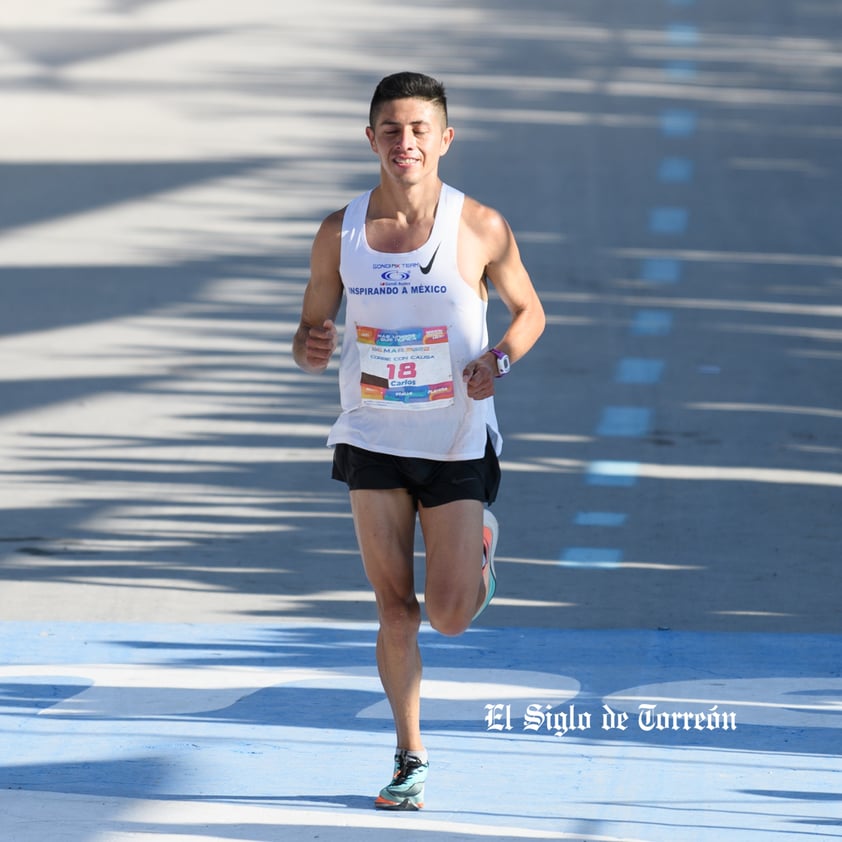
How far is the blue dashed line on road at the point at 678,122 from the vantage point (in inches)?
683

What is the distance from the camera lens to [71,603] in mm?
7242

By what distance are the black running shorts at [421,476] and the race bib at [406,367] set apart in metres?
0.16

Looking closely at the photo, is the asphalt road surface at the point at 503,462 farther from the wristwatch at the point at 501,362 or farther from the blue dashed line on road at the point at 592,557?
the wristwatch at the point at 501,362

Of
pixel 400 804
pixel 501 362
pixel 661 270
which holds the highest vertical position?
pixel 661 270

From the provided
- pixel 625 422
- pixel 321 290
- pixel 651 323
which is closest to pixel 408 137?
pixel 321 290

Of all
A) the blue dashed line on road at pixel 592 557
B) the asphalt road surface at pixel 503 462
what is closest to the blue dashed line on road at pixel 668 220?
the asphalt road surface at pixel 503 462

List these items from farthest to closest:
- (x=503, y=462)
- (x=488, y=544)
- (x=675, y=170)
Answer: (x=675, y=170)
(x=503, y=462)
(x=488, y=544)

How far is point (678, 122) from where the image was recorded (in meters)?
17.8

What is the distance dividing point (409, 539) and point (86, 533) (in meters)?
3.42

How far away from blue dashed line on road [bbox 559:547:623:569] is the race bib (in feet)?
9.36

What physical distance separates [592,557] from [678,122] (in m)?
10.7

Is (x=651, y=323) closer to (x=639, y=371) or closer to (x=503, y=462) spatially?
(x=639, y=371)

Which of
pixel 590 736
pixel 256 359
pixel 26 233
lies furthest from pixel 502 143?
pixel 590 736

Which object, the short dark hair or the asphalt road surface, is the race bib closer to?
the short dark hair
